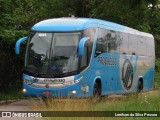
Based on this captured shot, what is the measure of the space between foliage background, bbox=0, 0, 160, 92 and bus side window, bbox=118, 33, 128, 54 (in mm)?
2269

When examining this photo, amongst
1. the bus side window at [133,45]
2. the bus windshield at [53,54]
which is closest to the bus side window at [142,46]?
the bus side window at [133,45]

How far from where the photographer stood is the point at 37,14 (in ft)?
89.6

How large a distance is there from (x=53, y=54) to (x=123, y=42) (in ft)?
18.7

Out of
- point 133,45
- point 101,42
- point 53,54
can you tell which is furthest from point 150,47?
point 53,54

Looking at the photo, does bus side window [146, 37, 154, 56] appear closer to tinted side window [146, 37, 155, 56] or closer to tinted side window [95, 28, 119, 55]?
tinted side window [146, 37, 155, 56]

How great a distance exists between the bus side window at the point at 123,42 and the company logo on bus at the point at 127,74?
642mm

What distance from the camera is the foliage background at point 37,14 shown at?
21328 millimetres

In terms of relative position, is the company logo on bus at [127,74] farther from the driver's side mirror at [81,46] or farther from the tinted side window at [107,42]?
the driver's side mirror at [81,46]

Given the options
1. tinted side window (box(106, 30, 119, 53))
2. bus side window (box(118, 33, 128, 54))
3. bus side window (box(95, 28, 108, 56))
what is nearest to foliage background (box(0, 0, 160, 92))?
bus side window (box(118, 33, 128, 54))

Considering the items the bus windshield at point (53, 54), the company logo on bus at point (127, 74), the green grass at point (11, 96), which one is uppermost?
the bus windshield at point (53, 54)

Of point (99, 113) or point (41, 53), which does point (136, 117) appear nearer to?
point (99, 113)

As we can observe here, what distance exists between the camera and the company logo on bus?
22.0 m

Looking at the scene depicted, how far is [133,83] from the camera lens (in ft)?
76.6

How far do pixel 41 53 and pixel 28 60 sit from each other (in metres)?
0.67
